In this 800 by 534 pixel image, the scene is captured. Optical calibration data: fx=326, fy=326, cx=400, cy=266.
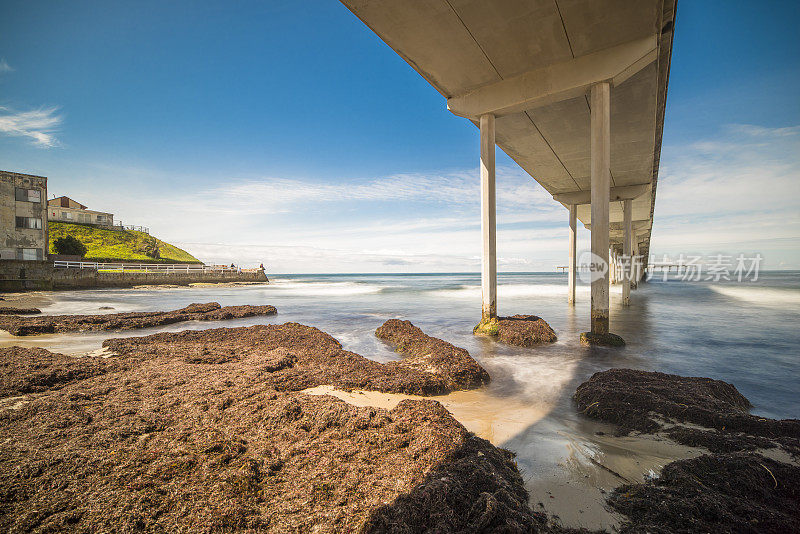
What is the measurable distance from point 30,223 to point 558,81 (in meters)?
43.9

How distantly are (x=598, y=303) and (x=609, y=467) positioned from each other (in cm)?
695

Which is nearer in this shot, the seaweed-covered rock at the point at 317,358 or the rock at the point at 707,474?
the rock at the point at 707,474

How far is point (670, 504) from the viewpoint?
2082 mm

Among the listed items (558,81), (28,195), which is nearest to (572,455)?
(558,81)

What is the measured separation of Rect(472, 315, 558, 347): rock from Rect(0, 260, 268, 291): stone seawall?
33.5m

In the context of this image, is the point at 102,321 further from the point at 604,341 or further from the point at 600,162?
the point at 600,162

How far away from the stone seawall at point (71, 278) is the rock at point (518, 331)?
3353cm

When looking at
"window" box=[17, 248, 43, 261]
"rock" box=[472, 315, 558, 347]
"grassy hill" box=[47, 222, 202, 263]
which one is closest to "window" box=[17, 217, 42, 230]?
"window" box=[17, 248, 43, 261]

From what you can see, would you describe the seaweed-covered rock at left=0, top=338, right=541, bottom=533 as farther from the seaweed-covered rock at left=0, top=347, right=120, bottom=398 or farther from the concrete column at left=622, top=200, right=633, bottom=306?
the concrete column at left=622, top=200, right=633, bottom=306

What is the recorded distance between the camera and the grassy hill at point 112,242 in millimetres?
52469

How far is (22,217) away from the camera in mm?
29547

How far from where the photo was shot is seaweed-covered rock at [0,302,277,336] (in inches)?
360

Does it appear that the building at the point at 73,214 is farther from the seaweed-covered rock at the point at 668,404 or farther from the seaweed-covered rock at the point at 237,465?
the seaweed-covered rock at the point at 668,404

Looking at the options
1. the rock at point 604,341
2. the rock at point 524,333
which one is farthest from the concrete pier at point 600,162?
the rock at point 524,333
